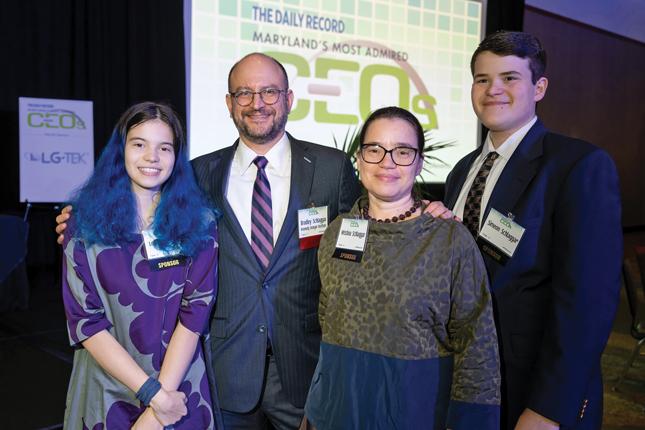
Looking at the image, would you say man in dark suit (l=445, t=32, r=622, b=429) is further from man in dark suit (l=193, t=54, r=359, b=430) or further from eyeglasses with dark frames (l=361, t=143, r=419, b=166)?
man in dark suit (l=193, t=54, r=359, b=430)

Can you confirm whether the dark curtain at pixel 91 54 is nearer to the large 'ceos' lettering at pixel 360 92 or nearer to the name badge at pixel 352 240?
the large 'ceos' lettering at pixel 360 92

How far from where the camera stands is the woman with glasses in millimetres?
1273

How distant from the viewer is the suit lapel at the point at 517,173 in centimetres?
150

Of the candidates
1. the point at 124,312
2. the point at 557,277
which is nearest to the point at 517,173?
the point at 557,277

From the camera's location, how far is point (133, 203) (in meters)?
1.56

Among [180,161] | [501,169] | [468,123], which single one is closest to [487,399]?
[501,169]

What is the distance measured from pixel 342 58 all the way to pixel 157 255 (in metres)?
4.34

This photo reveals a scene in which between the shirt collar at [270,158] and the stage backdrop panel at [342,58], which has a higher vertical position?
the stage backdrop panel at [342,58]

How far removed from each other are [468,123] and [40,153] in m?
4.59

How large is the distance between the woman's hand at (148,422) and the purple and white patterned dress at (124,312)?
4 centimetres

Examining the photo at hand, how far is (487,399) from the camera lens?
1.25m

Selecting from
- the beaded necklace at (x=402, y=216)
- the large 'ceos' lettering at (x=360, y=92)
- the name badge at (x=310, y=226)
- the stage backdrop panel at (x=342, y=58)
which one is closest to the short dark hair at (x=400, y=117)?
the beaded necklace at (x=402, y=216)

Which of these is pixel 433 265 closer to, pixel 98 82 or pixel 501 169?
pixel 501 169

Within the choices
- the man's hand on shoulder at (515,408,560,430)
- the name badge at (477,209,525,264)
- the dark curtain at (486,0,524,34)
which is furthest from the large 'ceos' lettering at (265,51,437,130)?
the man's hand on shoulder at (515,408,560,430)
